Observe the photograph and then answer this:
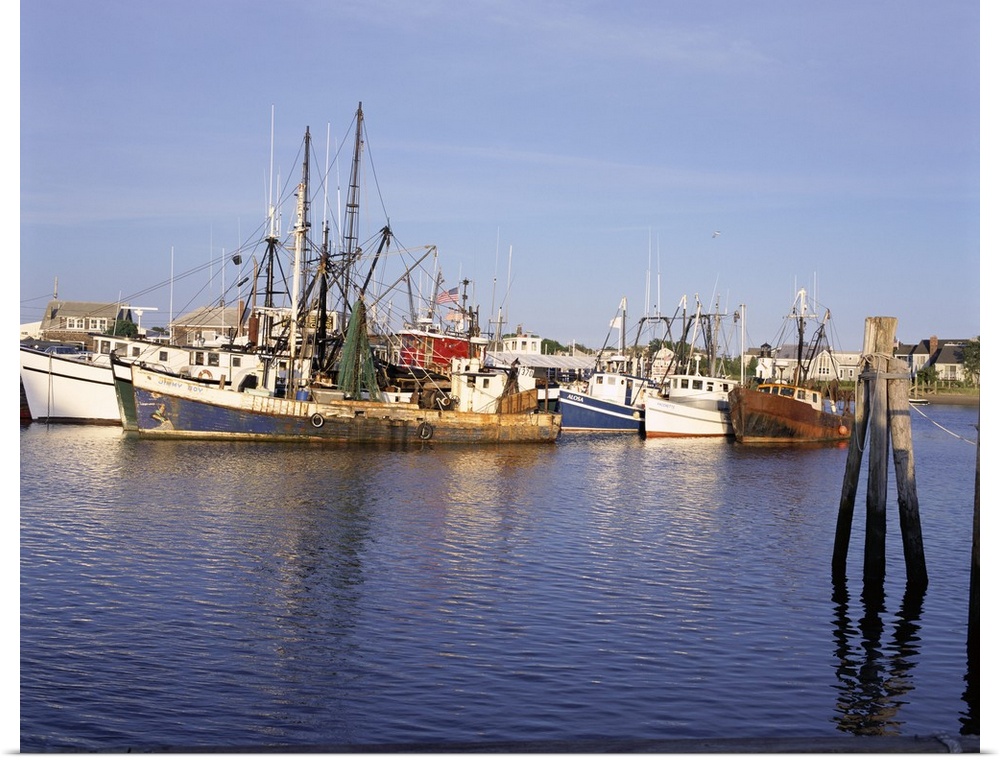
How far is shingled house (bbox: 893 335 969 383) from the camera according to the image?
145 meters

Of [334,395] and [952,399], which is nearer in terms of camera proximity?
[334,395]

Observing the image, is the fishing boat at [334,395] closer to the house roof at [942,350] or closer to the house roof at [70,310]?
the house roof at [70,310]

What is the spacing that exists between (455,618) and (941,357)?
14840cm

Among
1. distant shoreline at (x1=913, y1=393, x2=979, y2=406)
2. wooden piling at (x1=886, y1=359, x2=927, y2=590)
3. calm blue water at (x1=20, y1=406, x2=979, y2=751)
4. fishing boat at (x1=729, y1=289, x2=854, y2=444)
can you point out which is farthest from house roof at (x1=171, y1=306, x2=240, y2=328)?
wooden piling at (x1=886, y1=359, x2=927, y2=590)

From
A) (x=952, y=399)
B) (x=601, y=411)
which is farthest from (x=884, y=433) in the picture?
(x=952, y=399)

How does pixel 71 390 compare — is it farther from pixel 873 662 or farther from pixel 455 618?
pixel 873 662

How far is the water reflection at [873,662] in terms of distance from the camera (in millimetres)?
13070

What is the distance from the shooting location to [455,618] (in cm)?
1723

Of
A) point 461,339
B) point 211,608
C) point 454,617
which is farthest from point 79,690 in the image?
point 461,339

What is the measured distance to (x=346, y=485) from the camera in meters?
34.0

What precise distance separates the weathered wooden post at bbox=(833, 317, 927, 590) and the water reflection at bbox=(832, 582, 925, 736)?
99 cm

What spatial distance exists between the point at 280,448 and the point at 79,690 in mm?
32698

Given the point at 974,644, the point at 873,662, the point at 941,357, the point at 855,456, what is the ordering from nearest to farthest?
the point at 974,644 → the point at 873,662 → the point at 855,456 → the point at 941,357

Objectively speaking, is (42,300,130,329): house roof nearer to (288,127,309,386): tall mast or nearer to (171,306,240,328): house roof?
(171,306,240,328): house roof
